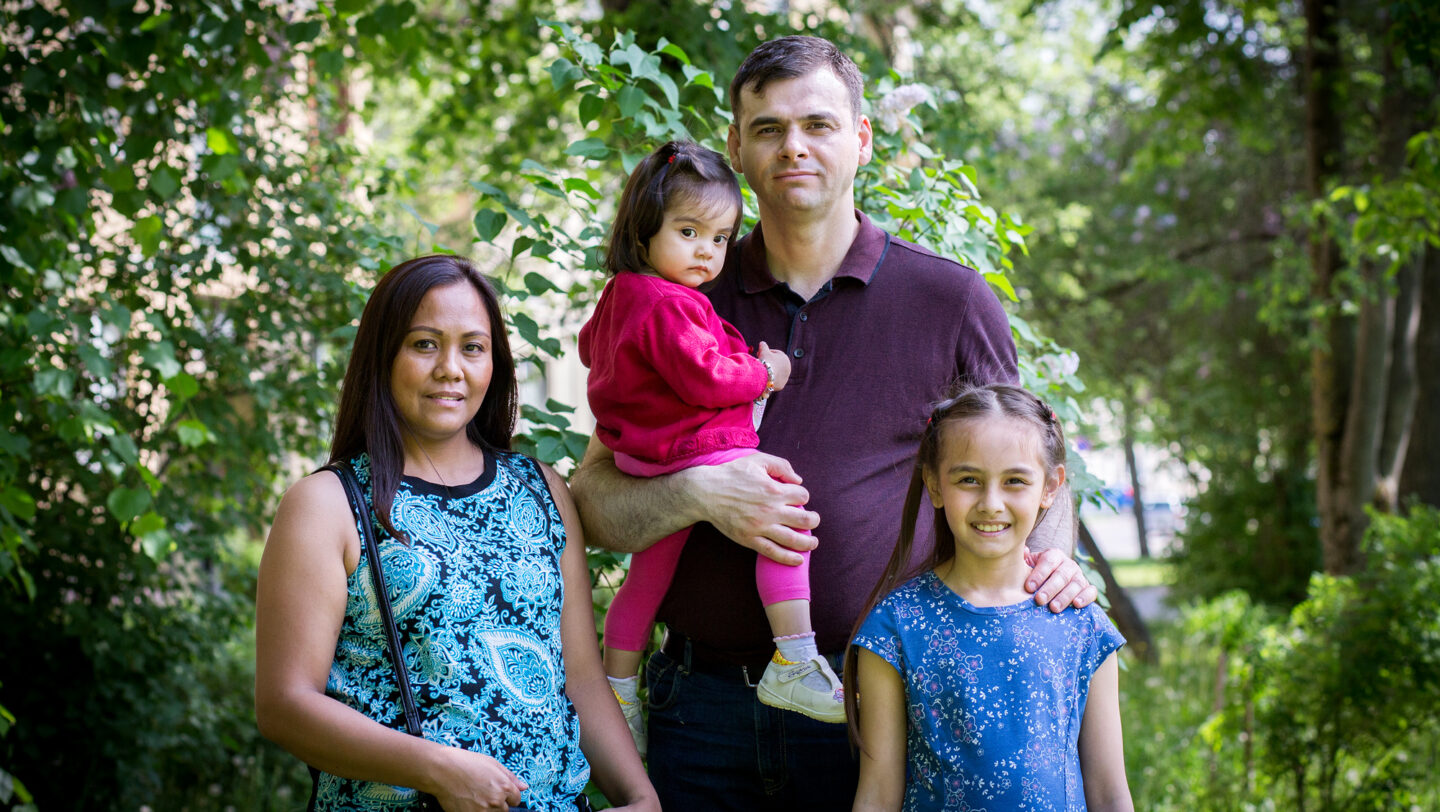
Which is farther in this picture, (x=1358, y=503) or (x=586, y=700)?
(x=1358, y=503)

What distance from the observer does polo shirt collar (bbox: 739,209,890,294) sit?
2293 mm

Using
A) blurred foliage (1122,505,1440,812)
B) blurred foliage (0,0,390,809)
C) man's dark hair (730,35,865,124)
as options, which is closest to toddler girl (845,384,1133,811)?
man's dark hair (730,35,865,124)

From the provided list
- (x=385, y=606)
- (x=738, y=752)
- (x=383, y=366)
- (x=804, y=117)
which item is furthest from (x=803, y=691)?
(x=804, y=117)

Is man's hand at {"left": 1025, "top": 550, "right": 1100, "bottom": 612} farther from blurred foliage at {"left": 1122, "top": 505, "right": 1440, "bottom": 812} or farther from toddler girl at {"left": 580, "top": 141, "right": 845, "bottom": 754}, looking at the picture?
blurred foliage at {"left": 1122, "top": 505, "right": 1440, "bottom": 812}

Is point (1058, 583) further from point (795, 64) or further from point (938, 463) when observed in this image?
point (795, 64)

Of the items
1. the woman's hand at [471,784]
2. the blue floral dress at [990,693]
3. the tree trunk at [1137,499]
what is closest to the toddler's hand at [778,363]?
the blue floral dress at [990,693]

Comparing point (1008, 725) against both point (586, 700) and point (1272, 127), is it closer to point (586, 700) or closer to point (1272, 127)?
point (586, 700)

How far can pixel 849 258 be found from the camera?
2.31m

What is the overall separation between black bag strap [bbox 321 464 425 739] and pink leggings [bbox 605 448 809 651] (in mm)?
624

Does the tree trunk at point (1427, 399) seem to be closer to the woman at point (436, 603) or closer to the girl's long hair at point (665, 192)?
the girl's long hair at point (665, 192)

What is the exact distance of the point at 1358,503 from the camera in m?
7.32

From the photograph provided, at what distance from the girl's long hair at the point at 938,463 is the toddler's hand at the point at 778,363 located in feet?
1.04

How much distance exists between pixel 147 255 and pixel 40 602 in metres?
2.24

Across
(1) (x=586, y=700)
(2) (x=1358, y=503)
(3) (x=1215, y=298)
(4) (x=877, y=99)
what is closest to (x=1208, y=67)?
(3) (x=1215, y=298)
